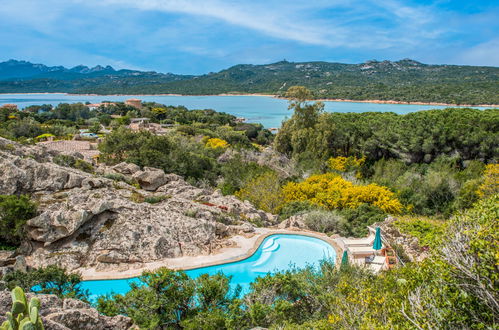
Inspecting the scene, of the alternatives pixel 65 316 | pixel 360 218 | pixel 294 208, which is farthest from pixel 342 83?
pixel 65 316

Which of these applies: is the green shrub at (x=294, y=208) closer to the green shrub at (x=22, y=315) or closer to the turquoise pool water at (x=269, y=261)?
the turquoise pool water at (x=269, y=261)

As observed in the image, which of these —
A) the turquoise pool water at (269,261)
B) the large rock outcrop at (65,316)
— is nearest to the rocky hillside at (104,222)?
the turquoise pool water at (269,261)

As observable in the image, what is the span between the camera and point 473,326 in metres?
3.28

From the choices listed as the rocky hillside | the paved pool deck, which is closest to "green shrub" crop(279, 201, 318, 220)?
the rocky hillside

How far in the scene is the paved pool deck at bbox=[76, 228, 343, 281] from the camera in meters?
8.70

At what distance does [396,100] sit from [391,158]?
6290cm

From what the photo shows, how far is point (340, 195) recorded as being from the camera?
51.1 ft

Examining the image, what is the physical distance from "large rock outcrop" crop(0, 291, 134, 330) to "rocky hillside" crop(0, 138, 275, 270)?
4566 mm

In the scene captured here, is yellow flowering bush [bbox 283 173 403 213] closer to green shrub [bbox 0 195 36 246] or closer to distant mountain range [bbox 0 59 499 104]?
green shrub [bbox 0 195 36 246]

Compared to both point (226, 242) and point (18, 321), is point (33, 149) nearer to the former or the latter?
point (226, 242)

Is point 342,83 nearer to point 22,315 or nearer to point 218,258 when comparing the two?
point 218,258

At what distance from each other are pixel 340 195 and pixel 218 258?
309 inches

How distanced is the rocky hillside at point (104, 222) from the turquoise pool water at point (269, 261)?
2.54 ft

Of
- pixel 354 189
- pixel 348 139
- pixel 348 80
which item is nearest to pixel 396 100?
pixel 348 80
